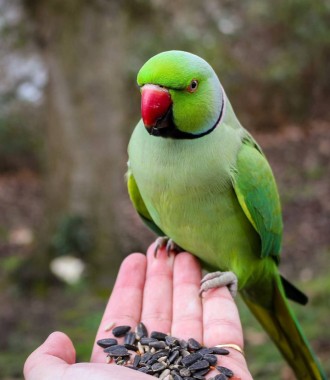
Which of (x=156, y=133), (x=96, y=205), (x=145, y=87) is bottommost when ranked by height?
(x=96, y=205)

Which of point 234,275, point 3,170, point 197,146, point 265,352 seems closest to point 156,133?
point 197,146

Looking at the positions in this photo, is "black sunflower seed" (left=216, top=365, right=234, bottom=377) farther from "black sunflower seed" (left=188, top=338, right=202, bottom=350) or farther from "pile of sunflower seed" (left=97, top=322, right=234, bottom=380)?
"black sunflower seed" (left=188, top=338, right=202, bottom=350)

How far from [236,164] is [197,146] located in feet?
0.75

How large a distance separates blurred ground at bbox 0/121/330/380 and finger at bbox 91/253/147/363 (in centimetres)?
144

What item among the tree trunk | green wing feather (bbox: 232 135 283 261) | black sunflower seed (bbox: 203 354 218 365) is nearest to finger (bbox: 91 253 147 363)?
black sunflower seed (bbox: 203 354 218 365)

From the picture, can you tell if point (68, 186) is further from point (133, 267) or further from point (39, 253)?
point (133, 267)

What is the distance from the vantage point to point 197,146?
2.28m

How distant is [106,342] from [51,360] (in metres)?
0.42

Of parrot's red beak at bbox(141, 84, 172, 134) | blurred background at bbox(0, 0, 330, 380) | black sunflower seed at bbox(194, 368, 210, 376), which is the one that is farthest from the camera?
blurred background at bbox(0, 0, 330, 380)

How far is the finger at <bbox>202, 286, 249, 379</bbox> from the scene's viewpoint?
222 centimetres

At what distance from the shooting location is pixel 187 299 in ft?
8.38

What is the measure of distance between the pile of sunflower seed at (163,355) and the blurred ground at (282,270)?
5.14ft

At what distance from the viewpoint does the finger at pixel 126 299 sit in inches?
98.3

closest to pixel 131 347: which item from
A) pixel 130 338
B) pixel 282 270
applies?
pixel 130 338
